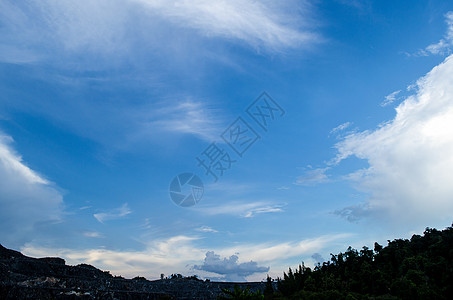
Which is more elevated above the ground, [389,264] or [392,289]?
[389,264]

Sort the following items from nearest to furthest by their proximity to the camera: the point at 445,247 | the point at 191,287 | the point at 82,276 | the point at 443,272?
the point at 443,272
the point at 445,247
the point at 82,276
the point at 191,287

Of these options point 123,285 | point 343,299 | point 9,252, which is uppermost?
point 9,252

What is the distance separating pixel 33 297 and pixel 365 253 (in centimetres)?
4273

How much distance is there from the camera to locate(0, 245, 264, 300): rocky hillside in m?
29.9

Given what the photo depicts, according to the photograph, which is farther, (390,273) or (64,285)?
(390,273)

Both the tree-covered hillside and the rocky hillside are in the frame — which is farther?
the tree-covered hillside

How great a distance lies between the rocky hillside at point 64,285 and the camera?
98.0 ft

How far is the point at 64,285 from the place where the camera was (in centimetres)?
3947

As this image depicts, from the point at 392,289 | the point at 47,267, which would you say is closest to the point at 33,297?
the point at 47,267

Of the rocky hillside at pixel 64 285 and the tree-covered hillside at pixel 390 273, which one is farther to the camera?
the tree-covered hillside at pixel 390 273

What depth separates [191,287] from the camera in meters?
66.1

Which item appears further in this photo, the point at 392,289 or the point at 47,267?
the point at 47,267

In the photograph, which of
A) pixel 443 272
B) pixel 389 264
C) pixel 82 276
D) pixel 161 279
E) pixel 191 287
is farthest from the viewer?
pixel 161 279

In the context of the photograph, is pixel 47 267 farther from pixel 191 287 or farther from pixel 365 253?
pixel 365 253
